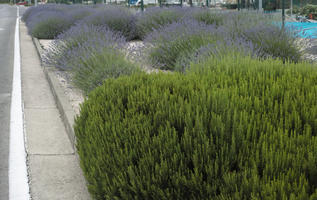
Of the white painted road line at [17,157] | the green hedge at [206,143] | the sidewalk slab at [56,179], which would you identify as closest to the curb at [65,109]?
the sidewalk slab at [56,179]

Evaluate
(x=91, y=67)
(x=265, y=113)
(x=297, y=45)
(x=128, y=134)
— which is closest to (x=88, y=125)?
(x=128, y=134)

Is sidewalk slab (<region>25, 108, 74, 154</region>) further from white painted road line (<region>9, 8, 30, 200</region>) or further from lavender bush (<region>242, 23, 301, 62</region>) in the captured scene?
lavender bush (<region>242, 23, 301, 62</region>)

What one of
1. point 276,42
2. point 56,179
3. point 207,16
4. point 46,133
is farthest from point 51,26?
point 56,179

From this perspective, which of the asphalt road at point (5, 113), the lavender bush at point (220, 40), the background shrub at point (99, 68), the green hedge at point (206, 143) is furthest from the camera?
the lavender bush at point (220, 40)

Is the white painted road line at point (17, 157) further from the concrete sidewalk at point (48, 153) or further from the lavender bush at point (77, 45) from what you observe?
the lavender bush at point (77, 45)

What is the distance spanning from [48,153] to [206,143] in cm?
286

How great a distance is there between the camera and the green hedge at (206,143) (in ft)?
7.93

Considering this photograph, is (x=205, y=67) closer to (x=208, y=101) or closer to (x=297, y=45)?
(x=208, y=101)

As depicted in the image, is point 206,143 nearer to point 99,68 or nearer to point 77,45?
point 99,68

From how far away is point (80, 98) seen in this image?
722 cm

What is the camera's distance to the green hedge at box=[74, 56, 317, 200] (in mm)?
2418

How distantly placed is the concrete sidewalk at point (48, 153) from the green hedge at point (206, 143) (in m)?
0.58

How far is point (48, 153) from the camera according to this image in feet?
16.5

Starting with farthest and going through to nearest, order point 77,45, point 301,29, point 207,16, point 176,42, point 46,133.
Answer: point 207,16, point 77,45, point 301,29, point 176,42, point 46,133
